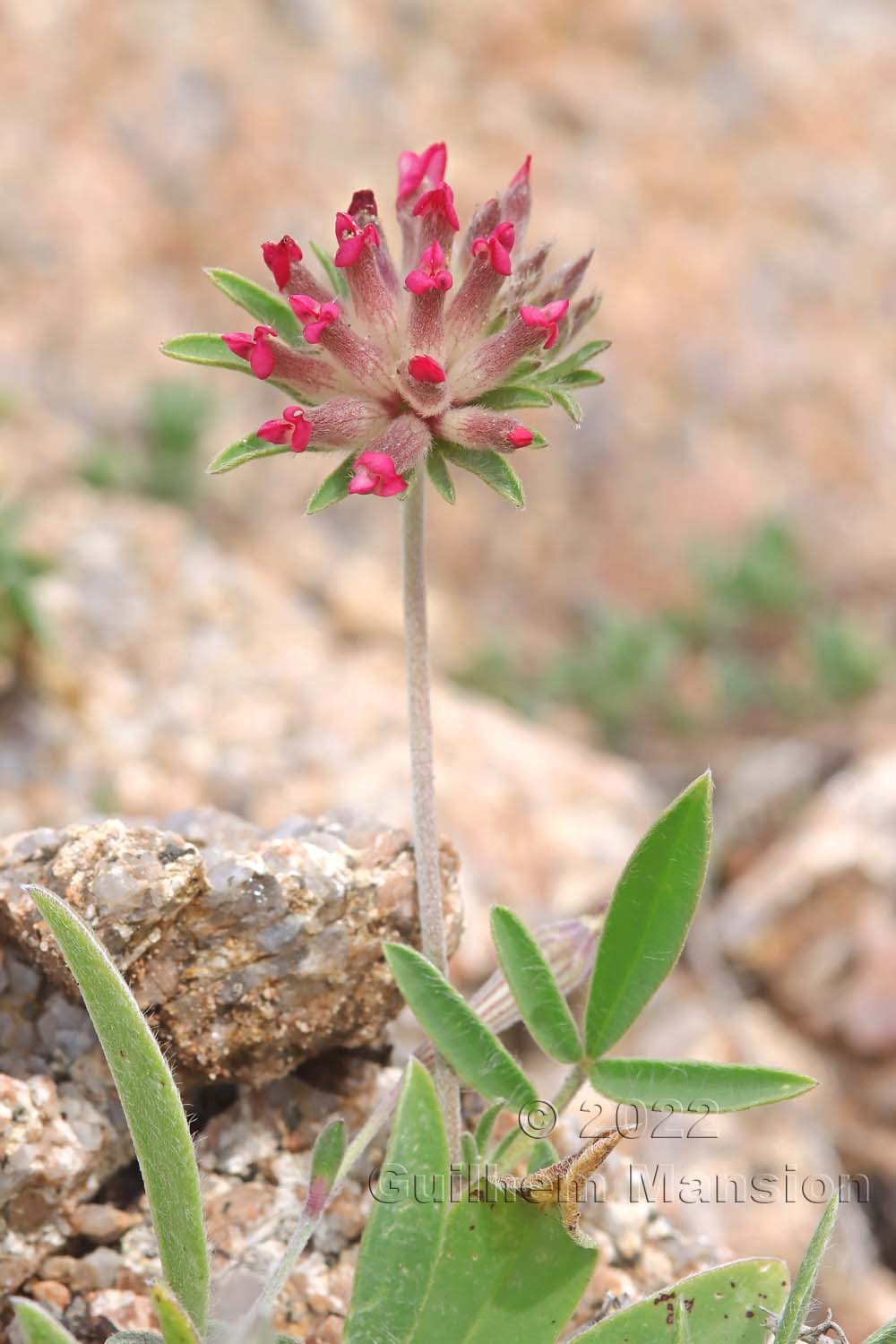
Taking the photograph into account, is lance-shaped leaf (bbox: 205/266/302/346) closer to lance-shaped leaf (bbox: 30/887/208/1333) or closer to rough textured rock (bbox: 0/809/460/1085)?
rough textured rock (bbox: 0/809/460/1085)

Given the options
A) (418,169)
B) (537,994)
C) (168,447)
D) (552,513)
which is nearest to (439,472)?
(418,169)

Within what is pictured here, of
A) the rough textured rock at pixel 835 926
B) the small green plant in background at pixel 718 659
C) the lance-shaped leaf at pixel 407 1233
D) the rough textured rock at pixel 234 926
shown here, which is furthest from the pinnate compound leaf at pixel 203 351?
the small green plant in background at pixel 718 659

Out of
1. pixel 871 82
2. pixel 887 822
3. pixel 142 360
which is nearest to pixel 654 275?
pixel 871 82

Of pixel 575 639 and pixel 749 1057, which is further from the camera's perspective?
pixel 575 639

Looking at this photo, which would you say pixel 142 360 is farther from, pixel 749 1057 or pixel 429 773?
pixel 429 773

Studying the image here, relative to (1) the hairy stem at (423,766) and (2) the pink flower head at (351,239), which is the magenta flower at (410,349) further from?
(1) the hairy stem at (423,766)

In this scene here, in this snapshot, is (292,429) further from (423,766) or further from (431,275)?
(423,766)
